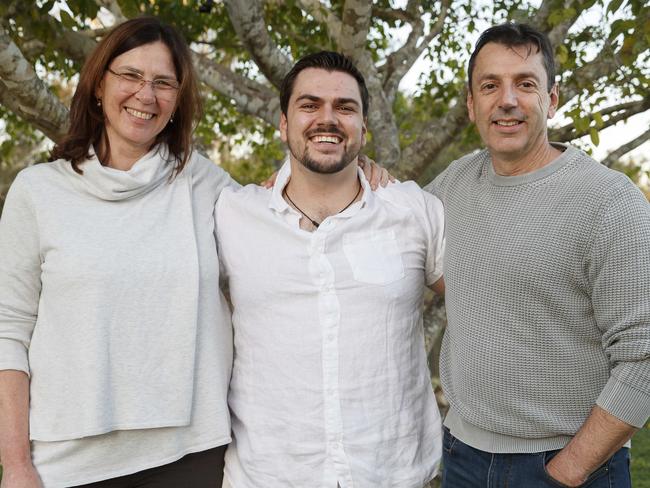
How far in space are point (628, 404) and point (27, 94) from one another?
3.11 metres

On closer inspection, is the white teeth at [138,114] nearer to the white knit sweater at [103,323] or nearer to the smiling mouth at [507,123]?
the white knit sweater at [103,323]

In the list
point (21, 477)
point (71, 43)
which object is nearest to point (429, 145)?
point (71, 43)

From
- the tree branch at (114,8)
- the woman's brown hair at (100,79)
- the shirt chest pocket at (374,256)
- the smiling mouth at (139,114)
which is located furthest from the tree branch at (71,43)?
the shirt chest pocket at (374,256)

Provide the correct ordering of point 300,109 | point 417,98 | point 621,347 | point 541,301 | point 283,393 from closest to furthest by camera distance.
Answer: point 621,347 < point 541,301 < point 283,393 < point 300,109 < point 417,98

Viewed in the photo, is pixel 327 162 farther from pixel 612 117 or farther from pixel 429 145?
pixel 612 117

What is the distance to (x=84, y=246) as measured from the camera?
8.50 ft

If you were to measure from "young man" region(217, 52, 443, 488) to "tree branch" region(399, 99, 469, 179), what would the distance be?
1790mm

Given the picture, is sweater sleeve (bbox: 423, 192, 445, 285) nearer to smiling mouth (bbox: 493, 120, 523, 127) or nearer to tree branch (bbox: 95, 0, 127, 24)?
smiling mouth (bbox: 493, 120, 523, 127)

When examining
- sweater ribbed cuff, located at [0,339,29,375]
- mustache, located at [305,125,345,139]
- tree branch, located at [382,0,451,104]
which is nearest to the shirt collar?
mustache, located at [305,125,345,139]

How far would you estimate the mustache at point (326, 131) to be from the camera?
295 centimetres

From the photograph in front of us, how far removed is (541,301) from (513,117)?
0.66 metres

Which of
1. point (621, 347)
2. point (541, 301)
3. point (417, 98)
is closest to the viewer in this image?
point (621, 347)

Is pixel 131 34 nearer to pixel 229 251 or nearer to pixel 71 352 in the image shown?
pixel 229 251

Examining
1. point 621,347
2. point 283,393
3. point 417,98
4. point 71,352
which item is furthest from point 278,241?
point 417,98
